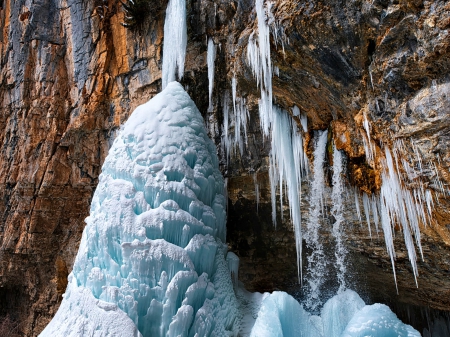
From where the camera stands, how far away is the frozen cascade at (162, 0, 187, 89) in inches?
215

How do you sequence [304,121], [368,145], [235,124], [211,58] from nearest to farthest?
[368,145] → [304,121] → [211,58] → [235,124]

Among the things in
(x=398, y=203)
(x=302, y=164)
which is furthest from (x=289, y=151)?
(x=398, y=203)

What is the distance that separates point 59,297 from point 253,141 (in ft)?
18.6

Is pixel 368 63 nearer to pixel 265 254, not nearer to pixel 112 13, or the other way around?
pixel 265 254

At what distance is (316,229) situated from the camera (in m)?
5.63

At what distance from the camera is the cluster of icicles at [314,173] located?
356cm

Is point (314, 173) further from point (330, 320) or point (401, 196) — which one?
point (330, 320)

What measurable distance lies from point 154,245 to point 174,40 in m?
3.70

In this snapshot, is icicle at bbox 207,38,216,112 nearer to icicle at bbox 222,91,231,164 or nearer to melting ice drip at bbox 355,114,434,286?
icicle at bbox 222,91,231,164

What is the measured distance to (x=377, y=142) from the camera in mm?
3697

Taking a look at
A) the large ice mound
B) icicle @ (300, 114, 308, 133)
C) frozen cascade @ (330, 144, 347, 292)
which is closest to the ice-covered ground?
the large ice mound

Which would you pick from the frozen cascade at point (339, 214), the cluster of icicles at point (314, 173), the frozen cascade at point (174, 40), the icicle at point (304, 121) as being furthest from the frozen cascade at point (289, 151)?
the frozen cascade at point (174, 40)

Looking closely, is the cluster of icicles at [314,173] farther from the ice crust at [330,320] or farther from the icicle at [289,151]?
the ice crust at [330,320]

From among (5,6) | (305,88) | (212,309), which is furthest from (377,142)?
(5,6)
